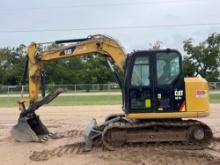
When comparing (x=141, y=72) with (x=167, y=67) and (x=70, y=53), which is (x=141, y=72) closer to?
(x=167, y=67)

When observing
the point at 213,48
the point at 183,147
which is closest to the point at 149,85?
the point at 183,147

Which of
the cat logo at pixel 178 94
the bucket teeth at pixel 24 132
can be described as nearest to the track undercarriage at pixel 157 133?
the cat logo at pixel 178 94

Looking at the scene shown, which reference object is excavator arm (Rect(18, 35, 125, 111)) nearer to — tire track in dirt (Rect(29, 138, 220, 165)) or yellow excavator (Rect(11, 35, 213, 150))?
yellow excavator (Rect(11, 35, 213, 150))

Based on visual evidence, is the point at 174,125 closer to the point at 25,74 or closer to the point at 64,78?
the point at 25,74

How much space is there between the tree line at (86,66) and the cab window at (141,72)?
1526 inches

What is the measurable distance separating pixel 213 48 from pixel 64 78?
804 inches

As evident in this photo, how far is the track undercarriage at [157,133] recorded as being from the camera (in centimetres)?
1369

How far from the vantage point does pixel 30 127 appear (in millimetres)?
15789

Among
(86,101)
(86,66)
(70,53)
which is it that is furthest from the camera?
(86,66)

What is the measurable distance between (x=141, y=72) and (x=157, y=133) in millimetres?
1622

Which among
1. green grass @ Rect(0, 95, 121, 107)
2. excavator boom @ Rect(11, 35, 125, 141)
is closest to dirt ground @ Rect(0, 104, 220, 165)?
excavator boom @ Rect(11, 35, 125, 141)


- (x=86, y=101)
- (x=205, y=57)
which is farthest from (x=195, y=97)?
(x=205, y=57)

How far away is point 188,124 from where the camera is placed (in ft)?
44.9

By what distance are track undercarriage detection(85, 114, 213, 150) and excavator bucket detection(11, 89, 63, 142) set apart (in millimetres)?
2451
